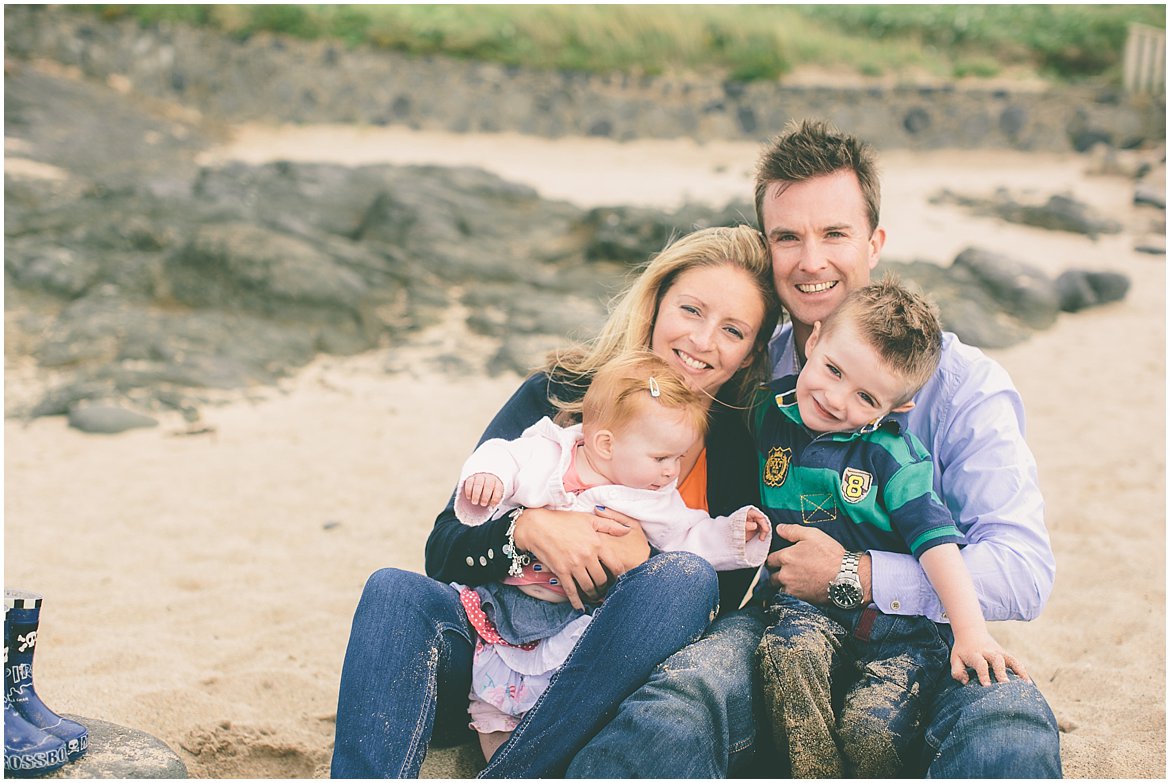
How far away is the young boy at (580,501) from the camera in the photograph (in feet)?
8.60

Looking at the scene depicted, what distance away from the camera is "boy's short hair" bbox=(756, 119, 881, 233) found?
2965mm

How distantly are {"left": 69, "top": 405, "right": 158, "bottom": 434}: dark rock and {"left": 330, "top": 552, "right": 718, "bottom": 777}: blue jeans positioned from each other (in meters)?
4.21

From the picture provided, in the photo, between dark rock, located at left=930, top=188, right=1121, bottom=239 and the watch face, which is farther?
dark rock, located at left=930, top=188, right=1121, bottom=239

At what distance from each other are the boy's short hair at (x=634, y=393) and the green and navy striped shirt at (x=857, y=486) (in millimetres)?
221

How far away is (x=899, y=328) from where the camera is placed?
2555 mm

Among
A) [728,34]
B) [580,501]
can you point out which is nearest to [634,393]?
[580,501]

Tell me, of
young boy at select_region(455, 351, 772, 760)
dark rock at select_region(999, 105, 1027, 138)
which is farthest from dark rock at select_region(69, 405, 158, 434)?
dark rock at select_region(999, 105, 1027, 138)

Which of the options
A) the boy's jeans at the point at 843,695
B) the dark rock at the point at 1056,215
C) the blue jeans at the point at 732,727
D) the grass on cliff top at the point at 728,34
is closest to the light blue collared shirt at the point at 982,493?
the boy's jeans at the point at 843,695

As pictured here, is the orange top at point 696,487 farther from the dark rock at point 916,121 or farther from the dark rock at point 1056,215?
the dark rock at point 916,121

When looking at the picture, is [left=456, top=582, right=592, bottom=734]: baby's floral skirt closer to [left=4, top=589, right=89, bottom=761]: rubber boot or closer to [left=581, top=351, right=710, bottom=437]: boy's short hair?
[left=581, top=351, right=710, bottom=437]: boy's short hair

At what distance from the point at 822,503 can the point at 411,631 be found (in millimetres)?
1022

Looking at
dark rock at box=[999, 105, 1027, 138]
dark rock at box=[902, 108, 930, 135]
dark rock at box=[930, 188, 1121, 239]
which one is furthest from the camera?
dark rock at box=[902, 108, 930, 135]

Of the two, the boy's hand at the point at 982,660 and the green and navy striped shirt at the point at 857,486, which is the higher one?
the green and navy striped shirt at the point at 857,486

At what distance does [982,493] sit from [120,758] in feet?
6.86
